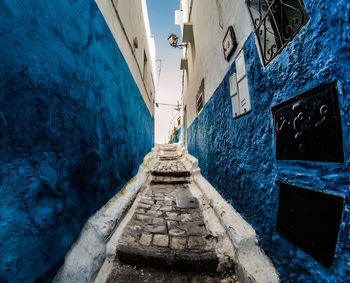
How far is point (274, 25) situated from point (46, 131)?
2.09 metres

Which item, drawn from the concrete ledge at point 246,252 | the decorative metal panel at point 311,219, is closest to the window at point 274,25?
the decorative metal panel at point 311,219

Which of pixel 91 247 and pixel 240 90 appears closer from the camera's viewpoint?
pixel 91 247

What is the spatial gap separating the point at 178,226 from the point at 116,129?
181 cm

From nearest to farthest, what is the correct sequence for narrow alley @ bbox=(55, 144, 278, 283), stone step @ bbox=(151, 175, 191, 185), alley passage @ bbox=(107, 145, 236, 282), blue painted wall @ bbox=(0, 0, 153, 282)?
1. blue painted wall @ bbox=(0, 0, 153, 282)
2. narrow alley @ bbox=(55, 144, 278, 283)
3. alley passage @ bbox=(107, 145, 236, 282)
4. stone step @ bbox=(151, 175, 191, 185)

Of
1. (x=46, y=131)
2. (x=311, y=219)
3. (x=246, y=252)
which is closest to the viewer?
(x=311, y=219)

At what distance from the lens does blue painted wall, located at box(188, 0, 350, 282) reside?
0.73 m

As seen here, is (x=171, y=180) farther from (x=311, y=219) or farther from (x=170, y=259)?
(x=311, y=219)

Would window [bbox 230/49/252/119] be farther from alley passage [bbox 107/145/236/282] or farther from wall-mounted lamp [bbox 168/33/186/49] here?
wall-mounted lamp [bbox 168/33/186/49]

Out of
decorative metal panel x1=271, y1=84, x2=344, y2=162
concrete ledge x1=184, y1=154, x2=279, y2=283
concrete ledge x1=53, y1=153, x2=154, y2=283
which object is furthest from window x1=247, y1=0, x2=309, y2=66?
concrete ledge x1=53, y1=153, x2=154, y2=283

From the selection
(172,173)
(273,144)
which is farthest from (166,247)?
(172,173)

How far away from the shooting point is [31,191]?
952 millimetres

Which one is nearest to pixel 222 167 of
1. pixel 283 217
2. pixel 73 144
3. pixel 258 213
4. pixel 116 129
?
pixel 258 213

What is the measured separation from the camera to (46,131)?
1082 mm

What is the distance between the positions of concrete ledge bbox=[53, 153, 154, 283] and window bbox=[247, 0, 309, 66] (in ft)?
7.93
